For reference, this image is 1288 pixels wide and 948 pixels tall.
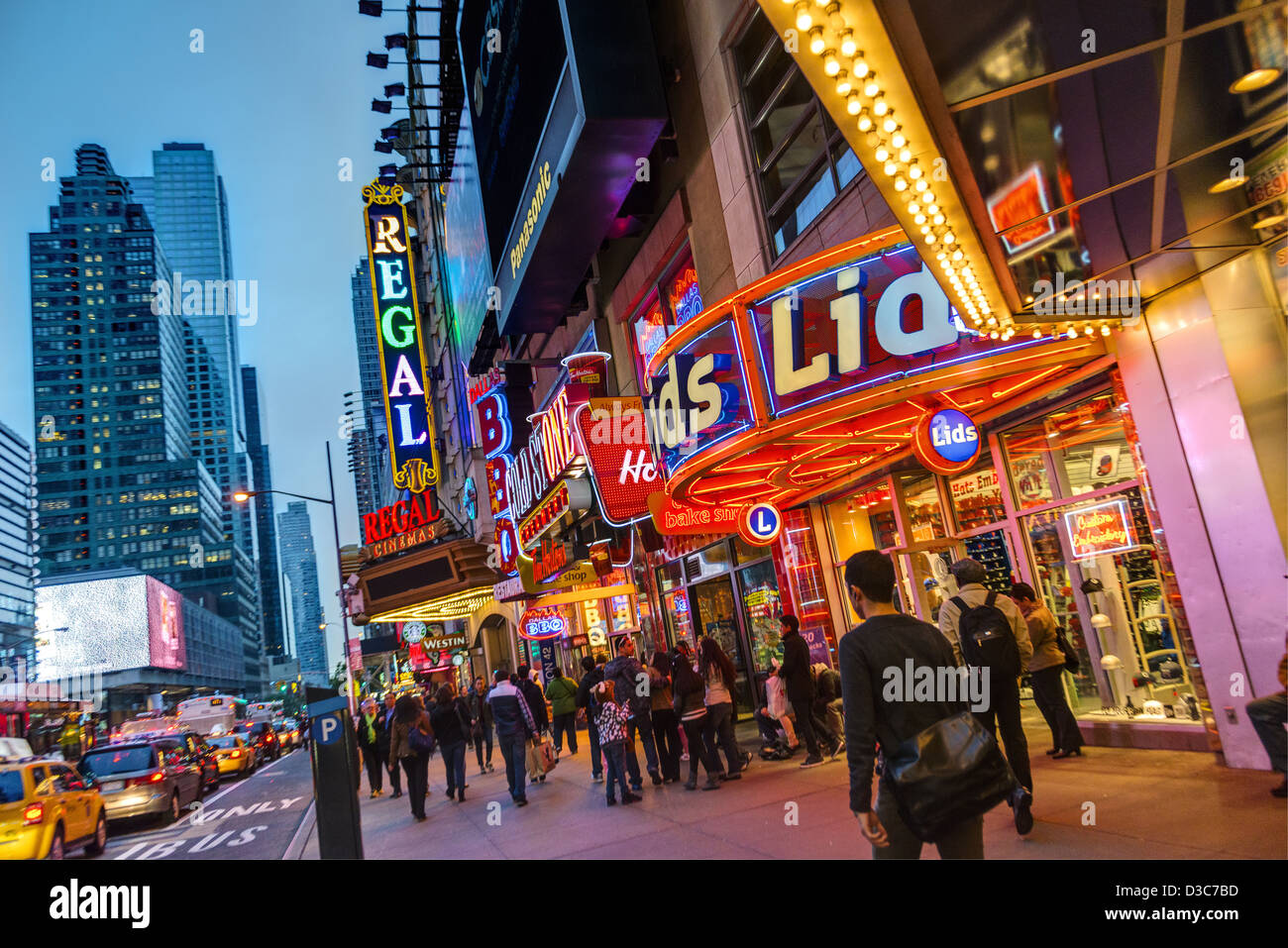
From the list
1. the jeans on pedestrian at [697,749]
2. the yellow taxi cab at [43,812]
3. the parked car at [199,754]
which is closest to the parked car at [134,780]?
the yellow taxi cab at [43,812]

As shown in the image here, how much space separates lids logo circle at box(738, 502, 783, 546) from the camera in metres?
11.9

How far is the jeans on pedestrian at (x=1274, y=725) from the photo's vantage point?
596 centimetres

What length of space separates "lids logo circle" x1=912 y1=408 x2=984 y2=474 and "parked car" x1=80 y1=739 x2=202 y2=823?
16.7 meters

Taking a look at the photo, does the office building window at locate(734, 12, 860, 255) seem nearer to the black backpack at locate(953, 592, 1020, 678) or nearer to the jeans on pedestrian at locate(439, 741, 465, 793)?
the black backpack at locate(953, 592, 1020, 678)

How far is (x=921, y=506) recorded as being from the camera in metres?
12.4

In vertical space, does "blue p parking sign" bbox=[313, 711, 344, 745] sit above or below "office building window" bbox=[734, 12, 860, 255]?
below

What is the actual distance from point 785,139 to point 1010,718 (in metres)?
8.83

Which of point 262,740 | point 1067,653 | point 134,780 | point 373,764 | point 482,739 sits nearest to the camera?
point 1067,653

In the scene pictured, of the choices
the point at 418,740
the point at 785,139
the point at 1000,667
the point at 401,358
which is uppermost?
the point at 401,358

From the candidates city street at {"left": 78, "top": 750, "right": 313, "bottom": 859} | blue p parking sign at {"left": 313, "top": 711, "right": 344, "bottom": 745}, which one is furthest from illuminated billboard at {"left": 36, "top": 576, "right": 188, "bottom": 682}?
A: blue p parking sign at {"left": 313, "top": 711, "right": 344, "bottom": 745}

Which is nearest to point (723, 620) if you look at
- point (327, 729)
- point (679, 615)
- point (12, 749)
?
point (679, 615)

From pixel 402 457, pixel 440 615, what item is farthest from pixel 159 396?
pixel 402 457

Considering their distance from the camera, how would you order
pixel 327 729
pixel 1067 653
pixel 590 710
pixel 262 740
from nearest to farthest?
pixel 327 729, pixel 1067 653, pixel 590 710, pixel 262 740

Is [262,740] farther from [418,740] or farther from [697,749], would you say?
[697,749]
